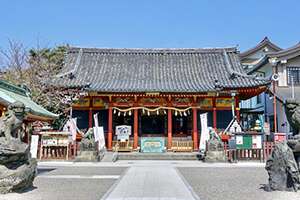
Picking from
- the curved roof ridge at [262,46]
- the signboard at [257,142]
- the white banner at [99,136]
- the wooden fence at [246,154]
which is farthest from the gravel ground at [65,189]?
the curved roof ridge at [262,46]

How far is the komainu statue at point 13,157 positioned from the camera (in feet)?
27.5

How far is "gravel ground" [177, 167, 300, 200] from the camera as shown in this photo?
27.8ft

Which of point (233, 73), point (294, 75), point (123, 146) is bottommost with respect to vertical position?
point (123, 146)

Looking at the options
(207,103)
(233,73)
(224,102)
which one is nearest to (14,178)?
(207,103)

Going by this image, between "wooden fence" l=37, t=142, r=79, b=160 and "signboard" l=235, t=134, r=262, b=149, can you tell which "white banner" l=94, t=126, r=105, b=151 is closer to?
"wooden fence" l=37, t=142, r=79, b=160

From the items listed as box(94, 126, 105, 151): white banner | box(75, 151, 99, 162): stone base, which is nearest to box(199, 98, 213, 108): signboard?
box(94, 126, 105, 151): white banner

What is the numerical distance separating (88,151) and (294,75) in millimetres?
17877

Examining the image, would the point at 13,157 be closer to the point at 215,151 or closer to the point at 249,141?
the point at 215,151

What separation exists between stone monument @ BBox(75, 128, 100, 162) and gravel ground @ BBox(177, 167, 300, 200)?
711 cm

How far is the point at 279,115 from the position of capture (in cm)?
2622

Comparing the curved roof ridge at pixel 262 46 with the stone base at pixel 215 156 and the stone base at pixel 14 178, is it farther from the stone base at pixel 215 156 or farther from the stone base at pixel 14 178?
the stone base at pixel 14 178

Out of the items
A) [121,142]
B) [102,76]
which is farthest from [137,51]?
[121,142]

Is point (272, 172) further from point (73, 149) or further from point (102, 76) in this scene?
point (102, 76)

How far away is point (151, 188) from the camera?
32.2ft
